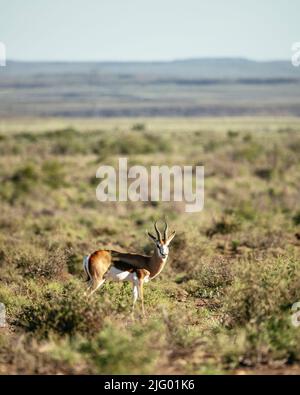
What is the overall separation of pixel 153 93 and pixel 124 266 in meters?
136

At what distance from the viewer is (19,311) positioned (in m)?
11.1

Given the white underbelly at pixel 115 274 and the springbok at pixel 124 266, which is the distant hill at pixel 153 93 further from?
the white underbelly at pixel 115 274

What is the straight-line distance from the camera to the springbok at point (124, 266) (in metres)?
10.7

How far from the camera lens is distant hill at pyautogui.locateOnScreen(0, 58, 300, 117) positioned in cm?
11400

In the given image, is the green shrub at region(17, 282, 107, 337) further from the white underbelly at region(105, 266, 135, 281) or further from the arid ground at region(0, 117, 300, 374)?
the white underbelly at region(105, 266, 135, 281)

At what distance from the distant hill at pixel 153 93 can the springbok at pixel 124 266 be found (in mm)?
83173

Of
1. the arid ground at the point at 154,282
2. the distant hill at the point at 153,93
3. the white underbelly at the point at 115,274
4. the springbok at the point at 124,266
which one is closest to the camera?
the arid ground at the point at 154,282

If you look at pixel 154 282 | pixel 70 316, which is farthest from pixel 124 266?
pixel 154 282

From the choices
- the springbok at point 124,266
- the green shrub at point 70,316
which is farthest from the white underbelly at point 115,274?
the green shrub at point 70,316

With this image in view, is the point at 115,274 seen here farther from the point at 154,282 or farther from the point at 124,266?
the point at 154,282

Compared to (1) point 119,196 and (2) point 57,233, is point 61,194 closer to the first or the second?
(1) point 119,196

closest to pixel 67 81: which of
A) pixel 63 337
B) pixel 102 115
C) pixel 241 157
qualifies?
pixel 102 115
